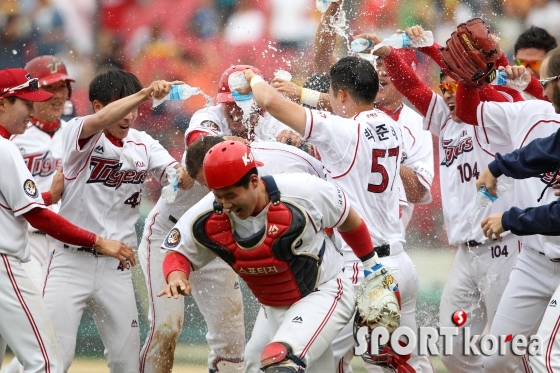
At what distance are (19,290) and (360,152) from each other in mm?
2199

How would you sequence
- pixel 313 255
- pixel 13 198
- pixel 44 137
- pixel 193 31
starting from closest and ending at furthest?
pixel 313 255 → pixel 13 198 → pixel 44 137 → pixel 193 31

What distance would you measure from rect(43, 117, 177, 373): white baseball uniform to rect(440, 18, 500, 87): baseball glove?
7.46 feet

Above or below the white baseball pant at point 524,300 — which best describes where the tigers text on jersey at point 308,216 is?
above

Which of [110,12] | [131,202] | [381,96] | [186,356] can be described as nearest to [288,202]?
[131,202]

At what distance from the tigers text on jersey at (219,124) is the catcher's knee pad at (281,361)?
7.04ft

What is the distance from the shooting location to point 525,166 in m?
5.28

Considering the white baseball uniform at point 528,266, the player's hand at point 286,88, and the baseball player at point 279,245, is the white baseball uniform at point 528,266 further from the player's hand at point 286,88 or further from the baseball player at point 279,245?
the player's hand at point 286,88

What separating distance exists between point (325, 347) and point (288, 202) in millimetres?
817

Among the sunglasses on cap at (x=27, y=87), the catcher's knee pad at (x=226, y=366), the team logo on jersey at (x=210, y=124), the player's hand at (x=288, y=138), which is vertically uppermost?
the sunglasses on cap at (x=27, y=87)

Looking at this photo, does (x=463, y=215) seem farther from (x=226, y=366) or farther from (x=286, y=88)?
(x=226, y=366)

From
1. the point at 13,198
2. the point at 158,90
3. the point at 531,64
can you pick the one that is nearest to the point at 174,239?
the point at 13,198

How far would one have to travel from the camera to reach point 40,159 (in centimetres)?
820

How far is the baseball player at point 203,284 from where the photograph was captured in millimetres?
6699

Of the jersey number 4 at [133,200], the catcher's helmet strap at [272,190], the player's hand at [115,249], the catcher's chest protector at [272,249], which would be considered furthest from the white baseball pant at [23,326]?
the catcher's helmet strap at [272,190]
